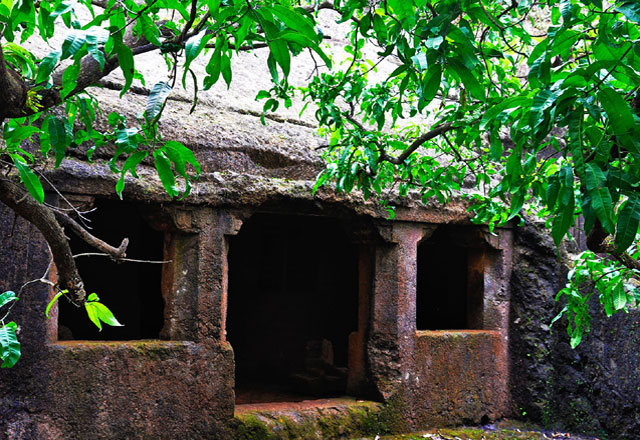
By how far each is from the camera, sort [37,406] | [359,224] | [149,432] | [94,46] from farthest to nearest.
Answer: [359,224], [149,432], [37,406], [94,46]

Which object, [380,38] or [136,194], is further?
[136,194]

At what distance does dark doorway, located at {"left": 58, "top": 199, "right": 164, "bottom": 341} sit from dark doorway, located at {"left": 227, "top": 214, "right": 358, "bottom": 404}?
1.06 metres

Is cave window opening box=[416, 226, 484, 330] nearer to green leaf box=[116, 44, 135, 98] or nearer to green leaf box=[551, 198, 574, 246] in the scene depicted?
green leaf box=[551, 198, 574, 246]

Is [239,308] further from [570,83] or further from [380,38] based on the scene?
[570,83]

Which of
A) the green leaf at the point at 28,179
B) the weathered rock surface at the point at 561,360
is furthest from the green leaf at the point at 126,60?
the weathered rock surface at the point at 561,360

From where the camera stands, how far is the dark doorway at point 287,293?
8.76 meters

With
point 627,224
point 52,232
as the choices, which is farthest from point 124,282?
point 627,224

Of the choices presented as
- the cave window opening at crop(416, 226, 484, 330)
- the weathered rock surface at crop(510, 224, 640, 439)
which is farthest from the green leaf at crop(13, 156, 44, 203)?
the cave window opening at crop(416, 226, 484, 330)

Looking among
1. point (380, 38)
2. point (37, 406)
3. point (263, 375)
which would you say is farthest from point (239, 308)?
point (380, 38)

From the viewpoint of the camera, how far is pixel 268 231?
8820 mm

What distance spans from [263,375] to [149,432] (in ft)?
12.9

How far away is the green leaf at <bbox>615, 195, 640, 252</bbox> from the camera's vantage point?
1785 millimetres

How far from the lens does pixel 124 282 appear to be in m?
8.07

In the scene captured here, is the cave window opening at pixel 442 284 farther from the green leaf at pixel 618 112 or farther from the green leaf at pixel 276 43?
the green leaf at pixel 276 43
